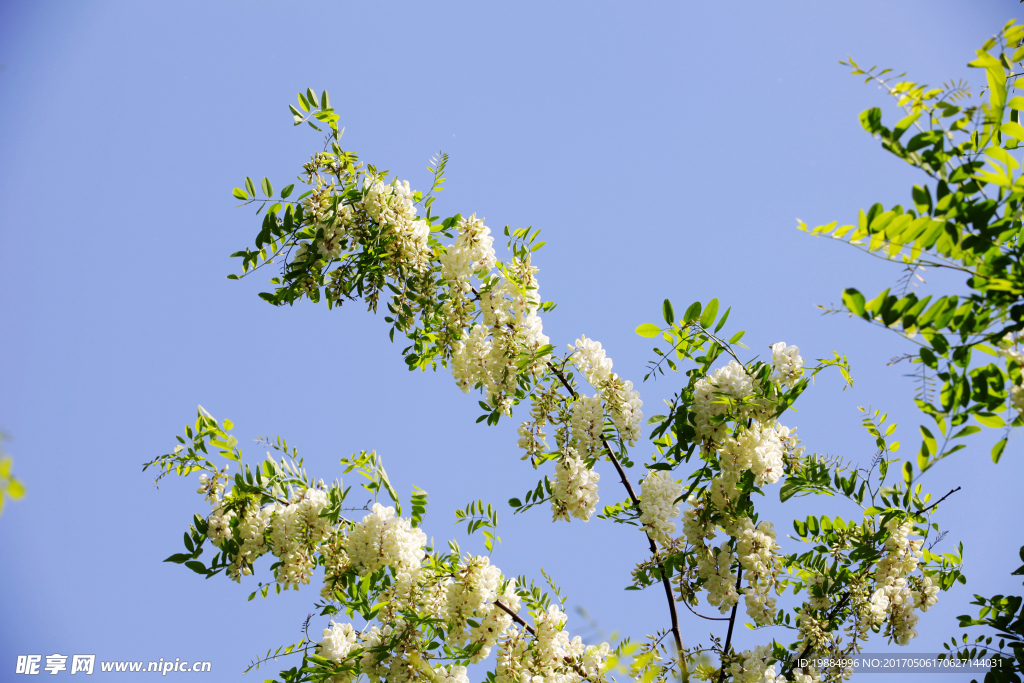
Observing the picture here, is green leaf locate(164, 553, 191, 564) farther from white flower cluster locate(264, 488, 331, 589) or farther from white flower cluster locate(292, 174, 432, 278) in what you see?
white flower cluster locate(292, 174, 432, 278)

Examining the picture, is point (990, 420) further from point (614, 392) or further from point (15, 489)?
point (15, 489)

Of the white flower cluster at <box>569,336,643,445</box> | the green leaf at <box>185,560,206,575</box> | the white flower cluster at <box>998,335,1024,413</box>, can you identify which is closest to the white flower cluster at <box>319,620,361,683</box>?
the green leaf at <box>185,560,206,575</box>

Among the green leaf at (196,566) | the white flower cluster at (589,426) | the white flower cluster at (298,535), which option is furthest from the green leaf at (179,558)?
the white flower cluster at (589,426)

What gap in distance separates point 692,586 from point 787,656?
747 millimetres

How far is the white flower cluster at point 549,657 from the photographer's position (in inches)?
113

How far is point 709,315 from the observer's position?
2.52 m

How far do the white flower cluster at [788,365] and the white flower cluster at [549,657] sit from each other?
157cm

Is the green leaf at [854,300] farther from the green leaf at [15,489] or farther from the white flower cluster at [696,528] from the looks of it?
the green leaf at [15,489]

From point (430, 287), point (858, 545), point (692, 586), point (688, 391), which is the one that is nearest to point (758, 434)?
point (688, 391)

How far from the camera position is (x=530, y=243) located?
317 cm

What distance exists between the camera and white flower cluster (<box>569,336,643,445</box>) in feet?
9.38

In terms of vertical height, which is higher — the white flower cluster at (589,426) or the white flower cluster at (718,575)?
the white flower cluster at (589,426)

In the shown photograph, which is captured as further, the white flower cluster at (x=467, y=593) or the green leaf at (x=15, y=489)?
the white flower cluster at (x=467, y=593)

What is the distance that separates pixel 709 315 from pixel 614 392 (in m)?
0.60
